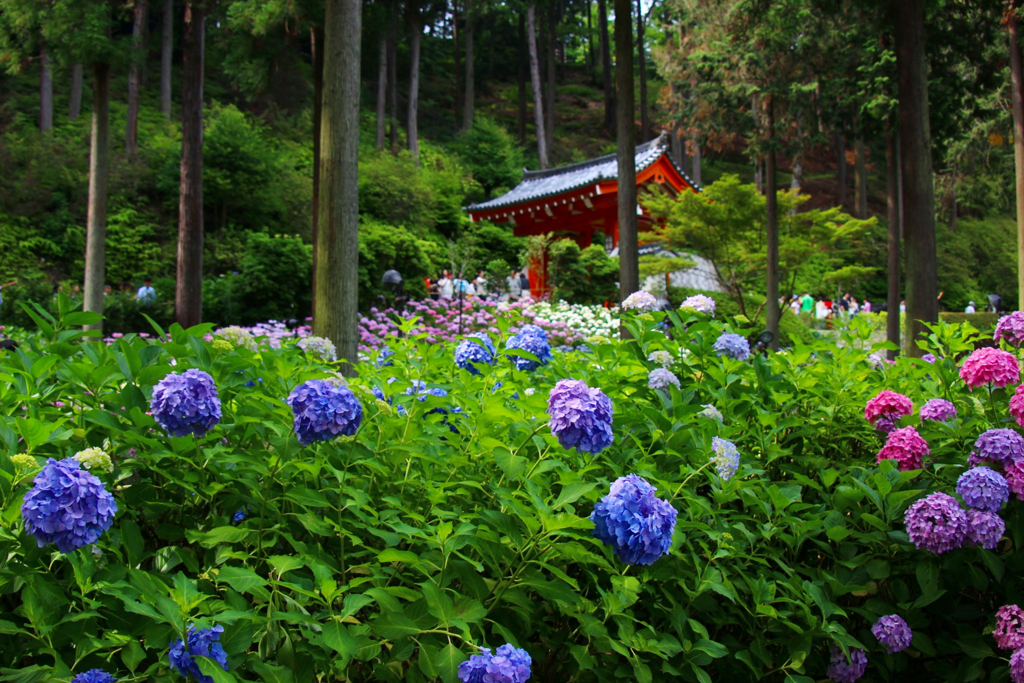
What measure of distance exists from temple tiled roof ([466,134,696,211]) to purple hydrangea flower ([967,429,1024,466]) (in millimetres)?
15826

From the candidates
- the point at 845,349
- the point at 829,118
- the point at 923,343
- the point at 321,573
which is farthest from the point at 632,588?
the point at 829,118

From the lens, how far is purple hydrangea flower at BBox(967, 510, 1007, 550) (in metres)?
1.74

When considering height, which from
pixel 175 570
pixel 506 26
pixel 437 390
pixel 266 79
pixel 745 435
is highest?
pixel 506 26

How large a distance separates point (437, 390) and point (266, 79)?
47.8 ft

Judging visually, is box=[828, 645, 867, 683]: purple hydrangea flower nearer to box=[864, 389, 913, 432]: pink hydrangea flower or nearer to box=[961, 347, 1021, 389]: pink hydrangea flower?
box=[864, 389, 913, 432]: pink hydrangea flower

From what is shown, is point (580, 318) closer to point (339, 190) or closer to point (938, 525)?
point (339, 190)

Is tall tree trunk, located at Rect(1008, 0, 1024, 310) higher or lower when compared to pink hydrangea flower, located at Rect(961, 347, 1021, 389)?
higher

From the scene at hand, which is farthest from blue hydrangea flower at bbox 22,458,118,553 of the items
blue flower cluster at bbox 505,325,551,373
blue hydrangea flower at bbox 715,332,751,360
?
blue hydrangea flower at bbox 715,332,751,360

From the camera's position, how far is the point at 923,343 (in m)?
2.60

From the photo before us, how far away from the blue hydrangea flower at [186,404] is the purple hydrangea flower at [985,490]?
1.79m

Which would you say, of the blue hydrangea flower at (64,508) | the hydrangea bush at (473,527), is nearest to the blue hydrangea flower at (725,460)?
the hydrangea bush at (473,527)

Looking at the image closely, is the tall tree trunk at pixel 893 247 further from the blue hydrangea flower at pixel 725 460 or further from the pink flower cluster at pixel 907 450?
the blue hydrangea flower at pixel 725 460

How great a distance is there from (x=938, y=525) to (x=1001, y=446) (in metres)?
0.33

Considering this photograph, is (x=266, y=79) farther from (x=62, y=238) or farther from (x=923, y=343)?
(x=923, y=343)
